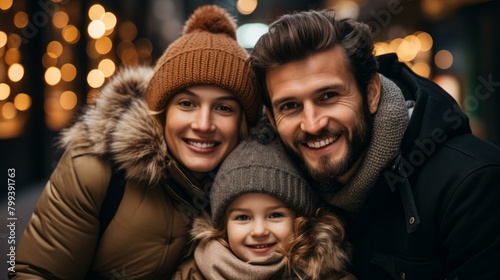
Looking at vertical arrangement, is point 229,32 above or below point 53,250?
above

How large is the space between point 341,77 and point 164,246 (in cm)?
166

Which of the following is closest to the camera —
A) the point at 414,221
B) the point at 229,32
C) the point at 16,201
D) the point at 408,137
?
the point at 414,221

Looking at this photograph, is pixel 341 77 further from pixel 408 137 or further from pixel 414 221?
pixel 414 221

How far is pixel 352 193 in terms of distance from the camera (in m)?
2.84

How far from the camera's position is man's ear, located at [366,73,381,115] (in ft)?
9.66

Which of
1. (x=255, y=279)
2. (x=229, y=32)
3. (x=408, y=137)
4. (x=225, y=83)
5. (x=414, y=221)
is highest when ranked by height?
(x=229, y=32)

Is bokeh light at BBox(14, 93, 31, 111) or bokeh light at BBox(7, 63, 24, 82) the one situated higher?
bokeh light at BBox(7, 63, 24, 82)

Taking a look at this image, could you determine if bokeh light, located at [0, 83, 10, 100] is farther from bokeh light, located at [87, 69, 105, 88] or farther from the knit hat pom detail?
the knit hat pom detail

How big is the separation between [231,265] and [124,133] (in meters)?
1.14

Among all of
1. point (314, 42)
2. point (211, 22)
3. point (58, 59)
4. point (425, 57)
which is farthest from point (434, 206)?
point (58, 59)

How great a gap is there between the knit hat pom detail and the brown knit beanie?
4.8 inches

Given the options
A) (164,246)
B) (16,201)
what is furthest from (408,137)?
(16,201)

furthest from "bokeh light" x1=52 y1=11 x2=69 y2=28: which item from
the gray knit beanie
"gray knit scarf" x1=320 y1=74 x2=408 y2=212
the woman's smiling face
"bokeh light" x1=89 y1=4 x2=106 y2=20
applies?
"gray knit scarf" x1=320 y1=74 x2=408 y2=212

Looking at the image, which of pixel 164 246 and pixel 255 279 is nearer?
pixel 255 279
